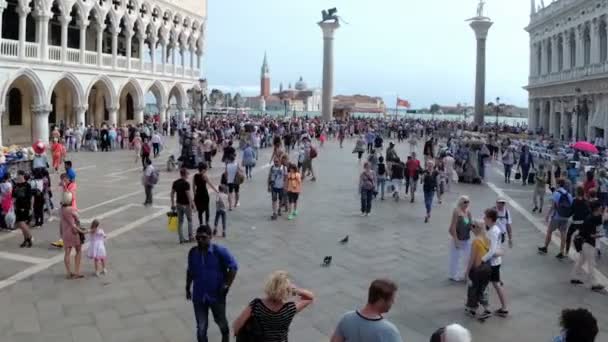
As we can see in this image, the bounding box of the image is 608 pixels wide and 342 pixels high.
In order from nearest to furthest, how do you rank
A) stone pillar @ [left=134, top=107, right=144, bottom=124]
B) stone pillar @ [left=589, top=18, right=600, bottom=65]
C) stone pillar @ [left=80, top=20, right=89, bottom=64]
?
1. stone pillar @ [left=80, top=20, right=89, bottom=64]
2. stone pillar @ [left=134, top=107, right=144, bottom=124]
3. stone pillar @ [left=589, top=18, right=600, bottom=65]

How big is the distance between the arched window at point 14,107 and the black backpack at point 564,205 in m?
26.2

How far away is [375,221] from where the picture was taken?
12633mm

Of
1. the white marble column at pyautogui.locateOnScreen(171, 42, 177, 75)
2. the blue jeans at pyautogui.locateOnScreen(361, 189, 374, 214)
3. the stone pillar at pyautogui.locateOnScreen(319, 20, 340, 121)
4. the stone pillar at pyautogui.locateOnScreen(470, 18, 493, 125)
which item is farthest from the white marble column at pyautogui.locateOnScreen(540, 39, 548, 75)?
the blue jeans at pyautogui.locateOnScreen(361, 189, 374, 214)

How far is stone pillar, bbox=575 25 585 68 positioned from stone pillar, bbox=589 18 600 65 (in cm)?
210

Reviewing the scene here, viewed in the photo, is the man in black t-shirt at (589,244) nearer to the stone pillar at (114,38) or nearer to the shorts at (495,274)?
the shorts at (495,274)

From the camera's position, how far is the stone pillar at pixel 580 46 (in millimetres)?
39256

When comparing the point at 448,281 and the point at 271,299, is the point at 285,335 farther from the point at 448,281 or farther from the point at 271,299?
the point at 448,281

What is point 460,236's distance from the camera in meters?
8.23

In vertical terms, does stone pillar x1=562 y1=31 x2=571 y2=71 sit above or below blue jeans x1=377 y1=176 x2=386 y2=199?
above

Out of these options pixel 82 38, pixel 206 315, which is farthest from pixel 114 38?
pixel 206 315

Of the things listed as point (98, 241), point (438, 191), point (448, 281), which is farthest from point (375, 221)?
point (98, 241)

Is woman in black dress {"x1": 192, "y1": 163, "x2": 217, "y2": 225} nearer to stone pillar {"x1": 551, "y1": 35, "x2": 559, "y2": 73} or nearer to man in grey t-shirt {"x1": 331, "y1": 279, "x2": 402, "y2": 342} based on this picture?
man in grey t-shirt {"x1": 331, "y1": 279, "x2": 402, "y2": 342}

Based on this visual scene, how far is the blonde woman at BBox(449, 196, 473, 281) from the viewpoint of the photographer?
8.15 m

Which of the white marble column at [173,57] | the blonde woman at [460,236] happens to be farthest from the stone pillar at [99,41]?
the blonde woman at [460,236]
